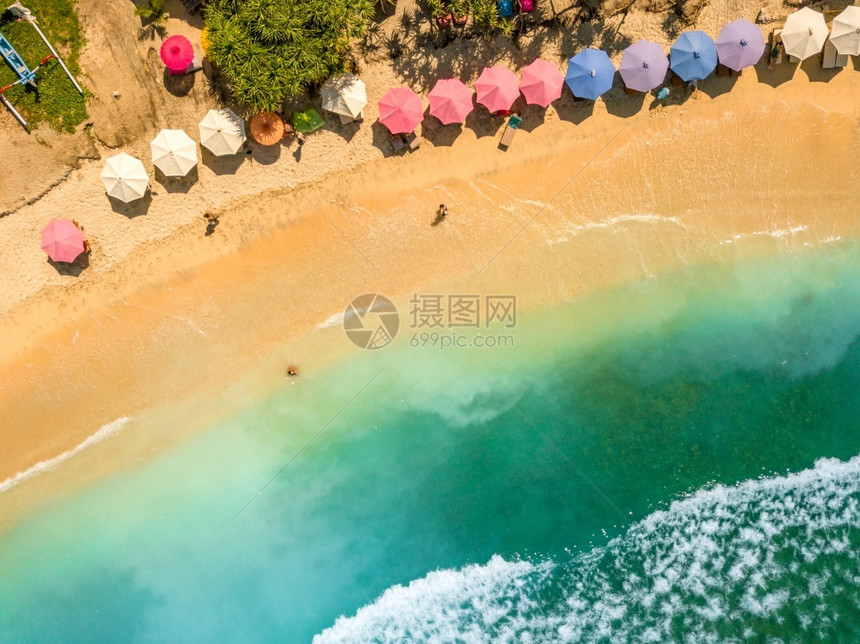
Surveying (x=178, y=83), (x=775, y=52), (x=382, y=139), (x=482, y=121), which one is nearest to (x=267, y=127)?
(x=178, y=83)

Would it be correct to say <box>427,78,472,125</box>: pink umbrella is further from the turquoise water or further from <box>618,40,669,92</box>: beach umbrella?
the turquoise water

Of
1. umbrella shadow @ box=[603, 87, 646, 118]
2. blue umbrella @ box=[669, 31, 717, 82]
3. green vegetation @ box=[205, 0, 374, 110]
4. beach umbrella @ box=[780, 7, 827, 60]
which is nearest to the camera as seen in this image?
green vegetation @ box=[205, 0, 374, 110]

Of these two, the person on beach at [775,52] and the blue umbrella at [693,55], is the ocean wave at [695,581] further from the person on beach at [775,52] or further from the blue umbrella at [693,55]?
the blue umbrella at [693,55]

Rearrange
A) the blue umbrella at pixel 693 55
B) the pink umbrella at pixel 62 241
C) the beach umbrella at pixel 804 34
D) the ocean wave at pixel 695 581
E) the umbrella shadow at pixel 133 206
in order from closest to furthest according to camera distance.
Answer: the pink umbrella at pixel 62 241 < the blue umbrella at pixel 693 55 < the beach umbrella at pixel 804 34 < the umbrella shadow at pixel 133 206 < the ocean wave at pixel 695 581

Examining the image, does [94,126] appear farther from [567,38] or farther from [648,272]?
[648,272]

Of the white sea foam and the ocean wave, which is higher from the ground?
the white sea foam

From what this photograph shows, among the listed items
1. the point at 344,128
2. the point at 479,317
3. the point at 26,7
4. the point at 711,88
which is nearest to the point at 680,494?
the point at 479,317

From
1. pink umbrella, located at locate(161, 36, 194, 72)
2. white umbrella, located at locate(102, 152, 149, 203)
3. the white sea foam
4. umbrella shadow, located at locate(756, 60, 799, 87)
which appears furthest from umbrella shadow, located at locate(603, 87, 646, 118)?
the white sea foam

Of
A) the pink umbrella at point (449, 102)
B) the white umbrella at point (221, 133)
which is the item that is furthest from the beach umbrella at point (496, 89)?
the white umbrella at point (221, 133)
